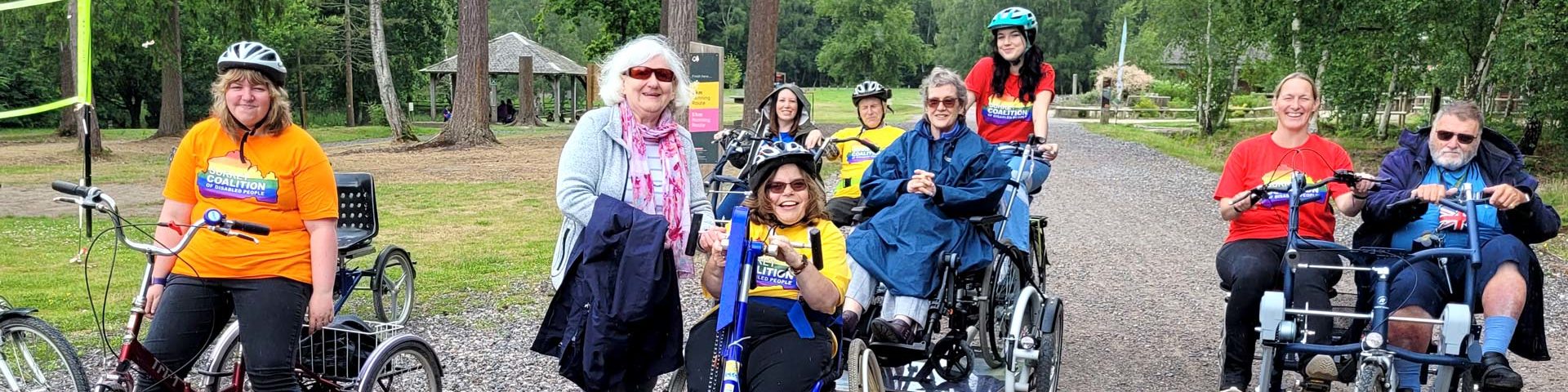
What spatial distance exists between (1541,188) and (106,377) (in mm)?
17932

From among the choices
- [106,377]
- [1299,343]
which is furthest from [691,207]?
[1299,343]

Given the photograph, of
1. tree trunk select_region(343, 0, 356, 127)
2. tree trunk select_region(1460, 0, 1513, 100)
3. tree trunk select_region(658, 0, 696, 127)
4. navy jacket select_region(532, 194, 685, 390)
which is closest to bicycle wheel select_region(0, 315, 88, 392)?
navy jacket select_region(532, 194, 685, 390)

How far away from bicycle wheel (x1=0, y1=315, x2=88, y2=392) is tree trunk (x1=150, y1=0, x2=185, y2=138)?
2891cm

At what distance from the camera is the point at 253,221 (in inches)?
147

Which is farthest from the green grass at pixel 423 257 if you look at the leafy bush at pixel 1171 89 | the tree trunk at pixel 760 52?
the leafy bush at pixel 1171 89

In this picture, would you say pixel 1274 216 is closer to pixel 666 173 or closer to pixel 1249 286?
pixel 1249 286

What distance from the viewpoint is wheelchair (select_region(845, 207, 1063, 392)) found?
4707mm

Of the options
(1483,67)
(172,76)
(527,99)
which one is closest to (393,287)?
(1483,67)

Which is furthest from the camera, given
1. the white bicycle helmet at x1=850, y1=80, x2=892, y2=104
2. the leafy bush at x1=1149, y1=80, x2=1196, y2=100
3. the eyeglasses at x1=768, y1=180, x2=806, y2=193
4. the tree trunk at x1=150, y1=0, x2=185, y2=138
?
the leafy bush at x1=1149, y1=80, x2=1196, y2=100

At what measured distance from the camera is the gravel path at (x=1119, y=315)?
19.6 ft

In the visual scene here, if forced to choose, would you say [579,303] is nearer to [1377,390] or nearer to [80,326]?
[1377,390]

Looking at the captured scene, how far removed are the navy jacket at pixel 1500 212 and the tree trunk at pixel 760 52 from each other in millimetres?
14558

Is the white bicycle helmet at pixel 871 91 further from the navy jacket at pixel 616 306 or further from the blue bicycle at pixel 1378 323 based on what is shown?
the navy jacket at pixel 616 306

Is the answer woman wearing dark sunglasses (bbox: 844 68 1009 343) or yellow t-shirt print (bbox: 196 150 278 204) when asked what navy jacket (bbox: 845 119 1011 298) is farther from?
yellow t-shirt print (bbox: 196 150 278 204)
